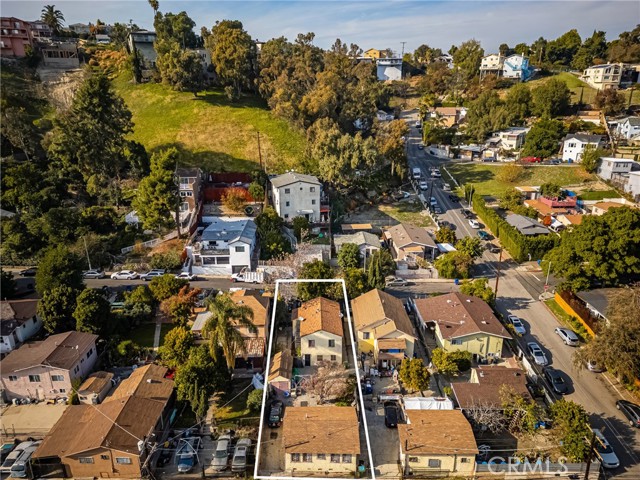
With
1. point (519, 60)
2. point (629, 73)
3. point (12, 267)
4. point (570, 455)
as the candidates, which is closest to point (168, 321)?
point (12, 267)

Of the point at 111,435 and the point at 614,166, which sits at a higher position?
the point at 614,166

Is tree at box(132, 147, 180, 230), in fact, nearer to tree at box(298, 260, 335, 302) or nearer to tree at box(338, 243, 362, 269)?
tree at box(298, 260, 335, 302)

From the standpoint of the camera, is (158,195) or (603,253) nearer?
(603,253)

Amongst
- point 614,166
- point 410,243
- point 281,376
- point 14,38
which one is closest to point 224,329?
point 281,376

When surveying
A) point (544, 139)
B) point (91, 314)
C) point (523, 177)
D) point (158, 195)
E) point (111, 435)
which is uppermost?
point (544, 139)

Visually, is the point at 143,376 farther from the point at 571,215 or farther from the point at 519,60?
the point at 519,60

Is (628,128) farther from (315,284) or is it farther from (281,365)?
(281,365)

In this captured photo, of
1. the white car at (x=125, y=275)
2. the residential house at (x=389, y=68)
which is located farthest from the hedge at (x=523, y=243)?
the residential house at (x=389, y=68)
